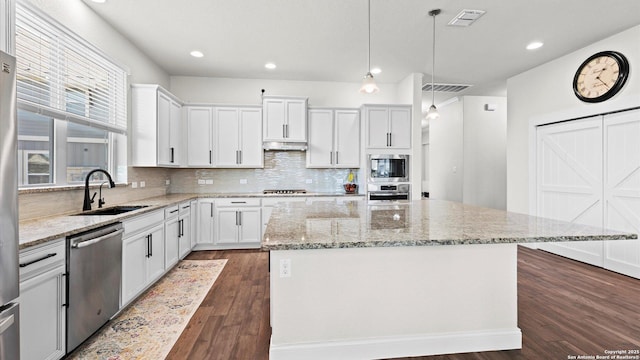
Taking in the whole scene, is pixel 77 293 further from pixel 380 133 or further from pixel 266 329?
pixel 380 133

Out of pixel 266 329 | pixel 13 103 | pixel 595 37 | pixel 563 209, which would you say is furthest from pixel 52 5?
pixel 563 209

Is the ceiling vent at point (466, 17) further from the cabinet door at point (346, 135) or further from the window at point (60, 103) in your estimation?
the window at point (60, 103)

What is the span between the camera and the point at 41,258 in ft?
5.41

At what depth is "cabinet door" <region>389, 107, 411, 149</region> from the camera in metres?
4.82

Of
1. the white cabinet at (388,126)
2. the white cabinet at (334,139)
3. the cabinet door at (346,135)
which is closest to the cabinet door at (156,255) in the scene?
the white cabinet at (334,139)

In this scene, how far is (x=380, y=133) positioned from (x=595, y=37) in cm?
288

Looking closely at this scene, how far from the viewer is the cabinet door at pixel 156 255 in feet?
9.91

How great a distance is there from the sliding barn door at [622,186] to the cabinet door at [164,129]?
18.8 feet

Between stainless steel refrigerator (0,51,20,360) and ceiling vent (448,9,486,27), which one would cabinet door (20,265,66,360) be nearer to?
stainless steel refrigerator (0,51,20,360)

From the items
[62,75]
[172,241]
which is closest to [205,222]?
[172,241]

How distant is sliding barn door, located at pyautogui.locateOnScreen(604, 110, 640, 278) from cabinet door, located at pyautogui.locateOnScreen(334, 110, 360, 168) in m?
3.28

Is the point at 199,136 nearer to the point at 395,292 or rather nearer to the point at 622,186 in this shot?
the point at 395,292

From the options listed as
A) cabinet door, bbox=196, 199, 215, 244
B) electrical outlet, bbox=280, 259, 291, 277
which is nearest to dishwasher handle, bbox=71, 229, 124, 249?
electrical outlet, bbox=280, 259, 291, 277

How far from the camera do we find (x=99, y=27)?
10.4 feet
